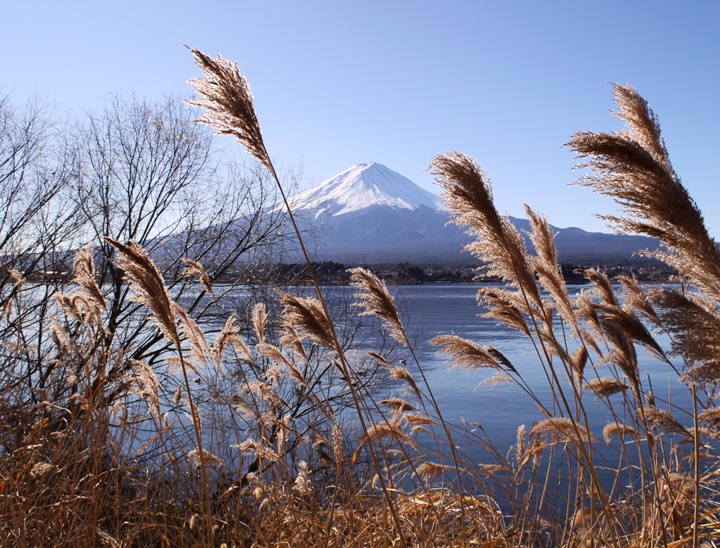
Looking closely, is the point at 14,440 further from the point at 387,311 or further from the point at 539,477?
the point at 539,477

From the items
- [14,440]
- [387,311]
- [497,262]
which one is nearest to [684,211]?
[497,262]

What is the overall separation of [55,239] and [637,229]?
10693mm

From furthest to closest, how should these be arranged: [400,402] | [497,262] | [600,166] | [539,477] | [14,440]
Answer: [539,477] → [14,440] → [400,402] → [497,262] → [600,166]

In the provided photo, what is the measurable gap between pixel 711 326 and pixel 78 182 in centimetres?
1139

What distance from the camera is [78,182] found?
11.3 meters

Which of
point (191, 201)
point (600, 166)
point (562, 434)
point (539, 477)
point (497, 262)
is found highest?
point (191, 201)

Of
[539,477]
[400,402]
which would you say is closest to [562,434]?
[400,402]

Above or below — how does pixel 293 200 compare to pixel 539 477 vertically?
above

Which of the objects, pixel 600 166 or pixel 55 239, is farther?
pixel 55 239

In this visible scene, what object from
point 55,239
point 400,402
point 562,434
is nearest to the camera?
point 562,434

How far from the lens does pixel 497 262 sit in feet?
8.02

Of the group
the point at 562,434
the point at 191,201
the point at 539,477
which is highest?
the point at 191,201

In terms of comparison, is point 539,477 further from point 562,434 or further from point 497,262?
point 497,262

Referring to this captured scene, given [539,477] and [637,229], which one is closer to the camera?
[637,229]
